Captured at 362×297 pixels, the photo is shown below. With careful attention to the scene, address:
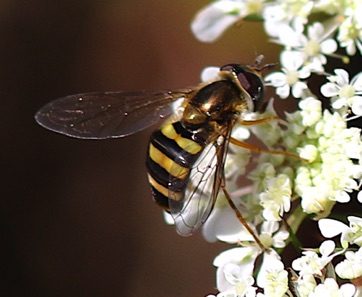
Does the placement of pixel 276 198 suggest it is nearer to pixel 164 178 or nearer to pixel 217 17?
pixel 164 178

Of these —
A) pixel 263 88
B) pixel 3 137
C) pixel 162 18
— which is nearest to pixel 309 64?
pixel 263 88

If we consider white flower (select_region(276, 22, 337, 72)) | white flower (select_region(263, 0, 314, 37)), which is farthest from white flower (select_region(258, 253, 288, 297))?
white flower (select_region(263, 0, 314, 37))

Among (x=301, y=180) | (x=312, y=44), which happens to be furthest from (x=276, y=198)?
(x=312, y=44)

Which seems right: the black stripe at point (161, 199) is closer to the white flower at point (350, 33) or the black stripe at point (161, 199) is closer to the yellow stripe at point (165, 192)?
the yellow stripe at point (165, 192)

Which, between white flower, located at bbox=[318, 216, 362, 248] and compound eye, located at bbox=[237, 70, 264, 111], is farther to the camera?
compound eye, located at bbox=[237, 70, 264, 111]

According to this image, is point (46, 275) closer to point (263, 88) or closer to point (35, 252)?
point (35, 252)

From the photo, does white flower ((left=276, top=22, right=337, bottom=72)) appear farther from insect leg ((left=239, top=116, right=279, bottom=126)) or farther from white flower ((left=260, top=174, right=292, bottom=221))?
white flower ((left=260, top=174, right=292, bottom=221))

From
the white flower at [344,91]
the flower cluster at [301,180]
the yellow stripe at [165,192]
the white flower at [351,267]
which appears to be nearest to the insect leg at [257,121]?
the flower cluster at [301,180]
